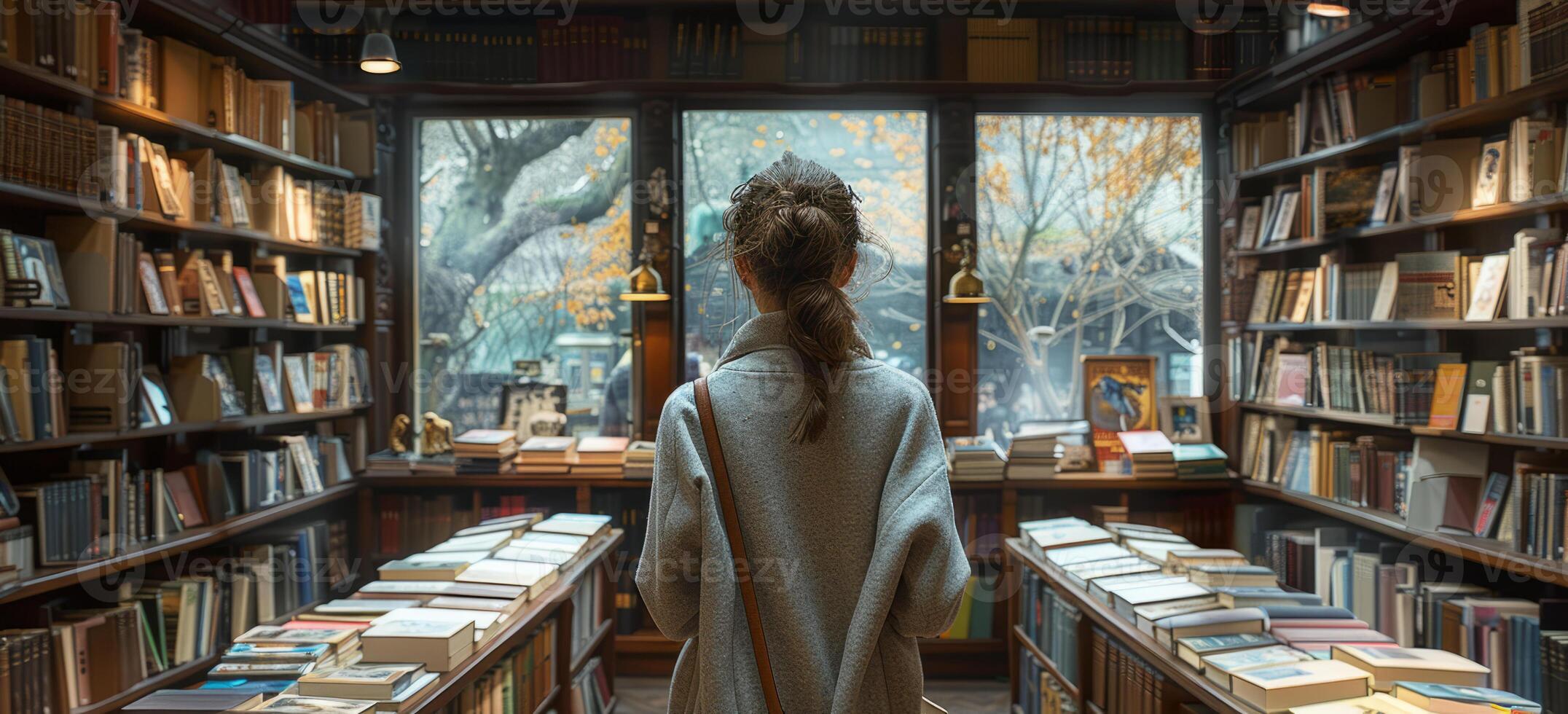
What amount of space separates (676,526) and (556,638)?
6.74 ft

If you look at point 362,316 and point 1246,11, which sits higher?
point 1246,11

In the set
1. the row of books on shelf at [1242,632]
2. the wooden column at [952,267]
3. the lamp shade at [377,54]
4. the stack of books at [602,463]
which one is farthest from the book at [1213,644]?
the lamp shade at [377,54]

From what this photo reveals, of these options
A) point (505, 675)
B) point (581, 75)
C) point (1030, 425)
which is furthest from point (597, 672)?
point (581, 75)

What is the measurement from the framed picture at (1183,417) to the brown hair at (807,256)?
12.8ft

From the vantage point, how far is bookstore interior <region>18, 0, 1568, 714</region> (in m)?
2.85

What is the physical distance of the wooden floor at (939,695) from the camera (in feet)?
14.2

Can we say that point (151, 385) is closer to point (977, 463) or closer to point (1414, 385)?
point (977, 463)

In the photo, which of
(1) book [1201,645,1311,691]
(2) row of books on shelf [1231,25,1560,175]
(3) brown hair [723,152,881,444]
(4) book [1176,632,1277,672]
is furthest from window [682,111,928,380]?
(3) brown hair [723,152,881,444]

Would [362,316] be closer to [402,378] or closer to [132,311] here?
[402,378]

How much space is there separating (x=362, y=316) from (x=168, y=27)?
1574 mm

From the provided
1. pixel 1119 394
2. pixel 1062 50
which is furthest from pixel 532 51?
pixel 1119 394

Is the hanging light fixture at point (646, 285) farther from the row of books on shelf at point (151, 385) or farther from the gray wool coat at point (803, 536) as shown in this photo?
the gray wool coat at point (803, 536)

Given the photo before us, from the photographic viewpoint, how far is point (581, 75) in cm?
490

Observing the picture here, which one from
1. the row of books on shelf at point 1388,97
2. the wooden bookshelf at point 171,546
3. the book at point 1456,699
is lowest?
the book at point 1456,699
